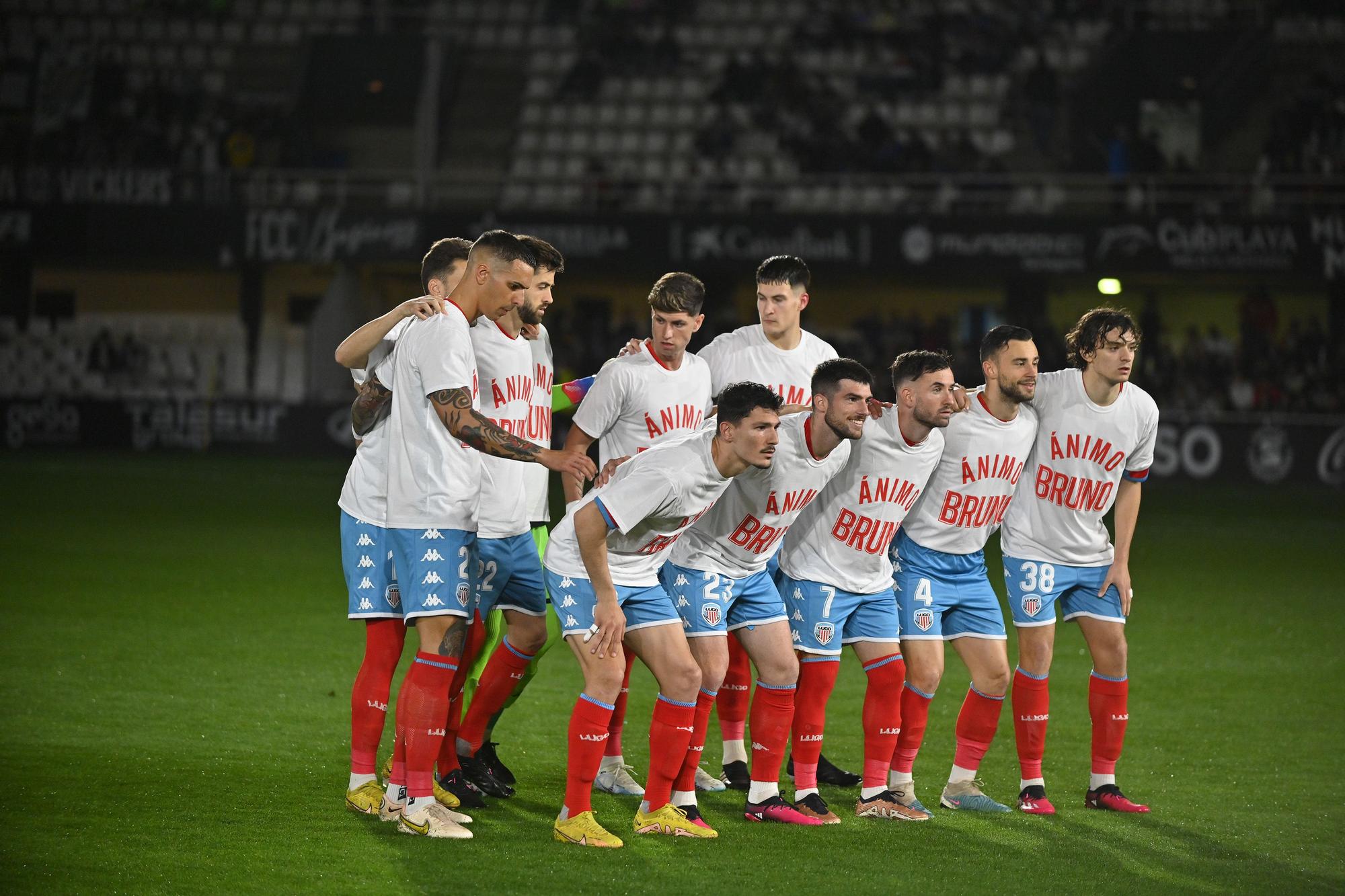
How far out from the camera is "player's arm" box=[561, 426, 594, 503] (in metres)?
6.19

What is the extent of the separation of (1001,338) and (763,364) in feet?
3.93

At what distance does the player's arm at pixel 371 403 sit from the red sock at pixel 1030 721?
2912 millimetres

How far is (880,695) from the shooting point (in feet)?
21.1

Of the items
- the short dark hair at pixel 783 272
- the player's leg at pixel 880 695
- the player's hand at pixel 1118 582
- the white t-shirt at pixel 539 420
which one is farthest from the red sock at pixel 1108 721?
the white t-shirt at pixel 539 420

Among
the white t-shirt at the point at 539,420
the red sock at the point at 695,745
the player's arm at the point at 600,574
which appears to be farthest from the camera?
the white t-shirt at the point at 539,420

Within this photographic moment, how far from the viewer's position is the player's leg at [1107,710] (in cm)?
656

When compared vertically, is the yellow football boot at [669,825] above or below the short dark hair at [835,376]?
below

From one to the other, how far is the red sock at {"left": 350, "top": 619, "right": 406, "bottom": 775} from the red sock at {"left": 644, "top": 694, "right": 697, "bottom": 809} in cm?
109

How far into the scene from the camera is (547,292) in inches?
249

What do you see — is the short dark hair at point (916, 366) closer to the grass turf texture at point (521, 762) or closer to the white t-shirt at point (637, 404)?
the white t-shirt at point (637, 404)

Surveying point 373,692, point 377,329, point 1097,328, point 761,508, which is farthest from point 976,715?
point 377,329

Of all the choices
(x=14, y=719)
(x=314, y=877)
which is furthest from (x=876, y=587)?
(x=14, y=719)

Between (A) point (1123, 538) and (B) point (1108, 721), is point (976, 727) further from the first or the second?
(A) point (1123, 538)

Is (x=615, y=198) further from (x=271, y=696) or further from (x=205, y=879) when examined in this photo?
(x=205, y=879)
